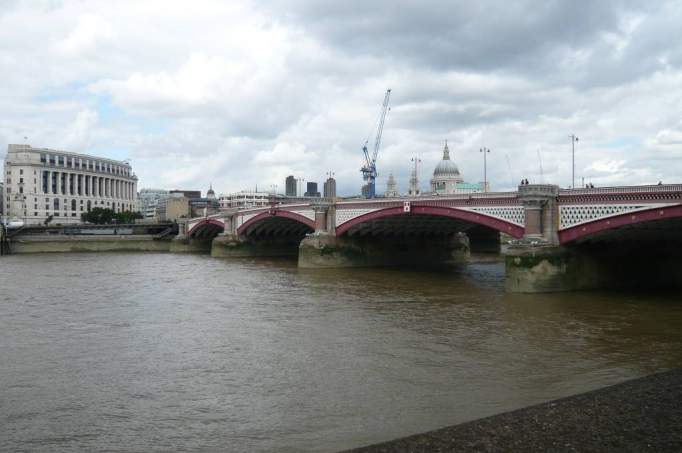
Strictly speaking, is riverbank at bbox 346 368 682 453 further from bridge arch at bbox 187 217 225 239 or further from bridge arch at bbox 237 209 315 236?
bridge arch at bbox 187 217 225 239

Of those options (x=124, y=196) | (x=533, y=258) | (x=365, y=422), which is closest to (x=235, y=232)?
(x=533, y=258)

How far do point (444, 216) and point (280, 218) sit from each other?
2135 centimetres

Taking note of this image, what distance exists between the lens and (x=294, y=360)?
1515 centimetres

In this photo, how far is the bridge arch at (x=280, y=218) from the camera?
4696 cm

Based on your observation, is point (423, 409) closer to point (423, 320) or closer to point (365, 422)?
point (365, 422)

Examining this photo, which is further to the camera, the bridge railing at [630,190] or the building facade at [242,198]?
the building facade at [242,198]

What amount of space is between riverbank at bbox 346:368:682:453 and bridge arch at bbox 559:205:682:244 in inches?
535

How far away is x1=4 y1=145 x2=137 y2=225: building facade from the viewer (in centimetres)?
10762

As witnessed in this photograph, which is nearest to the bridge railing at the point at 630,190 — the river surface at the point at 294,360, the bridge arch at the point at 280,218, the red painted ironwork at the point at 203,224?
the river surface at the point at 294,360

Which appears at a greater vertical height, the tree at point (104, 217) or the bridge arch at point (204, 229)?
the tree at point (104, 217)

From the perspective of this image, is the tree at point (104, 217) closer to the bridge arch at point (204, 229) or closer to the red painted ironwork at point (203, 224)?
the bridge arch at point (204, 229)

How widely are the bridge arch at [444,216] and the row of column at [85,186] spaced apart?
8808cm

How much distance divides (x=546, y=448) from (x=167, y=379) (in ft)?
27.4

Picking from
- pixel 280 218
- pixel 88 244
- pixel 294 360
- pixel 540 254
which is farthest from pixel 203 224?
pixel 294 360
